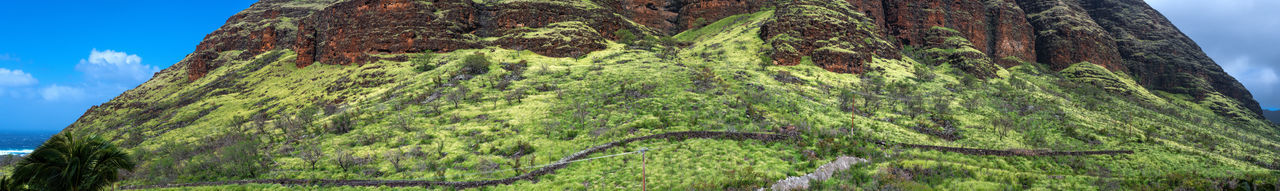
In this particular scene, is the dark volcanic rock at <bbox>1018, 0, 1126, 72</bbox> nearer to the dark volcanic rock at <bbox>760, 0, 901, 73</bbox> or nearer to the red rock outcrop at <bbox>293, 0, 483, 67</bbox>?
the dark volcanic rock at <bbox>760, 0, 901, 73</bbox>

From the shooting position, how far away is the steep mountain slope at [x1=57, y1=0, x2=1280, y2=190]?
29.4 meters

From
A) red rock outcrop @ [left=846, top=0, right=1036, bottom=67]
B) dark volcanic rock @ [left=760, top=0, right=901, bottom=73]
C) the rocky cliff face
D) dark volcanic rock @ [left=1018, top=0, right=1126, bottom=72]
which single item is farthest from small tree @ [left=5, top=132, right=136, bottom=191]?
dark volcanic rock @ [left=1018, top=0, right=1126, bottom=72]

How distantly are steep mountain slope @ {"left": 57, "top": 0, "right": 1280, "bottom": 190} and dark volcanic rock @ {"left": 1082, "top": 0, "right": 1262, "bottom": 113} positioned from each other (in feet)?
1.89

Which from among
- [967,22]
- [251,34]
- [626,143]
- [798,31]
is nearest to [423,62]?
[626,143]

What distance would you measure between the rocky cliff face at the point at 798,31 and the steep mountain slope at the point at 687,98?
1.46ft

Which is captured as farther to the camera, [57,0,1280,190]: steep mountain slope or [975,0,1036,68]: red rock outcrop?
[975,0,1036,68]: red rock outcrop

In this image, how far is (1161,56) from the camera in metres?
108

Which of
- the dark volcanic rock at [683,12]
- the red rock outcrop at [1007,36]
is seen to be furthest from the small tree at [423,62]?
the red rock outcrop at [1007,36]

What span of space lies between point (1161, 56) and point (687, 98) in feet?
425

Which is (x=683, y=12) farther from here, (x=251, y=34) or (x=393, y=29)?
(x=251, y=34)

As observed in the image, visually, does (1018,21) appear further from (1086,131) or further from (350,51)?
(350,51)

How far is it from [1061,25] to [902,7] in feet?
129

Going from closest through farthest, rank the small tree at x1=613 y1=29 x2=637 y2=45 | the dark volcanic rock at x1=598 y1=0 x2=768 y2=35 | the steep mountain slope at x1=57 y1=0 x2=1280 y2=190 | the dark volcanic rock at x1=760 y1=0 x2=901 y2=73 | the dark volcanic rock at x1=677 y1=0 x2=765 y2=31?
1. the steep mountain slope at x1=57 y1=0 x2=1280 y2=190
2. the dark volcanic rock at x1=760 y1=0 x2=901 y2=73
3. the small tree at x1=613 y1=29 x2=637 y2=45
4. the dark volcanic rock at x1=677 y1=0 x2=765 y2=31
5. the dark volcanic rock at x1=598 y1=0 x2=768 y2=35

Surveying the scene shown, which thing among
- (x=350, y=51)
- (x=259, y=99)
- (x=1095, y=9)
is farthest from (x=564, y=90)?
(x=1095, y=9)
